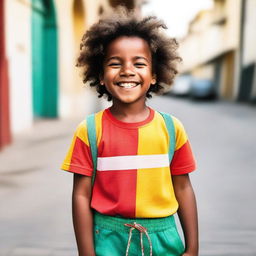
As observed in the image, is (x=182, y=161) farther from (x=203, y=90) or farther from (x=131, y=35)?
(x=203, y=90)

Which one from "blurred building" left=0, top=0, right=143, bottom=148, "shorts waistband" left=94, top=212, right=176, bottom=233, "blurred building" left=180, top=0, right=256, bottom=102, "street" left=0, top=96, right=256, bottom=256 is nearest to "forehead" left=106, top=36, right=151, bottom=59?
"shorts waistband" left=94, top=212, right=176, bottom=233

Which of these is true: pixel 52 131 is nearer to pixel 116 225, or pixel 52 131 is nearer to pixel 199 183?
pixel 199 183

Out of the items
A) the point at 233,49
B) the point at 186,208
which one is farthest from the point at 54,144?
the point at 233,49

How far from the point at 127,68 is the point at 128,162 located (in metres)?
0.36

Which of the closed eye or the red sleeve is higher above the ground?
the closed eye

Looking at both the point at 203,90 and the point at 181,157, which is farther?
the point at 203,90

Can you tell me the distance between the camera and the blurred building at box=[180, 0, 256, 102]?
80.0 feet

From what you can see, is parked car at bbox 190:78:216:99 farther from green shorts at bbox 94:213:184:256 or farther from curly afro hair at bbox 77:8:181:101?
green shorts at bbox 94:213:184:256

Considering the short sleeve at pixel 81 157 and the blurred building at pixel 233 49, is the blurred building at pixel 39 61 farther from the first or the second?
the blurred building at pixel 233 49

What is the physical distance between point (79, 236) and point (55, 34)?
1233 cm

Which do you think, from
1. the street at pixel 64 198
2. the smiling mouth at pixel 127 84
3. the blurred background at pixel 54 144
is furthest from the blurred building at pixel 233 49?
the smiling mouth at pixel 127 84

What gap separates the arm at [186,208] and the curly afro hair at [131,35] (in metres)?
0.44

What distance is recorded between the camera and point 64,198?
15.6 feet

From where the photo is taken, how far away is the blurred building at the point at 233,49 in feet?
80.0
